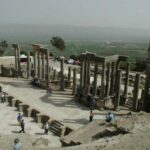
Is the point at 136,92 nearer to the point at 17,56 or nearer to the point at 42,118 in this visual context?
the point at 42,118

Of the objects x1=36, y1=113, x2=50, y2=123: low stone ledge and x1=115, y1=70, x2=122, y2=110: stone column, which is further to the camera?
x1=115, y1=70, x2=122, y2=110: stone column

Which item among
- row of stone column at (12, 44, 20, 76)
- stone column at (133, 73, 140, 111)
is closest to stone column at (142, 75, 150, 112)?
stone column at (133, 73, 140, 111)

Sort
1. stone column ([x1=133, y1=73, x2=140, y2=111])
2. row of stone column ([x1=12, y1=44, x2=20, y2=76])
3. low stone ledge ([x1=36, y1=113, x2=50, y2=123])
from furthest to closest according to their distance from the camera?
row of stone column ([x1=12, y1=44, x2=20, y2=76])
stone column ([x1=133, y1=73, x2=140, y2=111])
low stone ledge ([x1=36, y1=113, x2=50, y2=123])

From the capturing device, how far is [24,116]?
98.1 feet

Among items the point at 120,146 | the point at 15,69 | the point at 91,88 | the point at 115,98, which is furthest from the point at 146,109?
the point at 15,69

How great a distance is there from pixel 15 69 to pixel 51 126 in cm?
1991

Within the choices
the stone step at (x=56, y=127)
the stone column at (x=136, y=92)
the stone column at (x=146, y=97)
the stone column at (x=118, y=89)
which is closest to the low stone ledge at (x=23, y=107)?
the stone step at (x=56, y=127)

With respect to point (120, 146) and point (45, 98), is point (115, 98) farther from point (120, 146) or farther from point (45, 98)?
point (120, 146)

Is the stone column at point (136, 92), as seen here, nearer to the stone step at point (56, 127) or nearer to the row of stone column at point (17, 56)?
the stone step at point (56, 127)

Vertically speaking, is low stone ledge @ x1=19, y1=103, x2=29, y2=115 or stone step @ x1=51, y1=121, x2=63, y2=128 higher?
low stone ledge @ x1=19, y1=103, x2=29, y2=115

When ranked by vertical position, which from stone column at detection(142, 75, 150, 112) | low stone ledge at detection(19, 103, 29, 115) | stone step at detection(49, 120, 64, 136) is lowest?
stone step at detection(49, 120, 64, 136)

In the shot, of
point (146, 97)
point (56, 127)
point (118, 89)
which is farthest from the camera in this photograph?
point (118, 89)

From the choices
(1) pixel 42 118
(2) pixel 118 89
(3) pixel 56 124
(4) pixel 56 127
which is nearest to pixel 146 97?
(2) pixel 118 89

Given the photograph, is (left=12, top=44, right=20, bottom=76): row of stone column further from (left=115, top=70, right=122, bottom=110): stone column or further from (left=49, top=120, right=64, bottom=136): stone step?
(left=49, top=120, right=64, bottom=136): stone step
